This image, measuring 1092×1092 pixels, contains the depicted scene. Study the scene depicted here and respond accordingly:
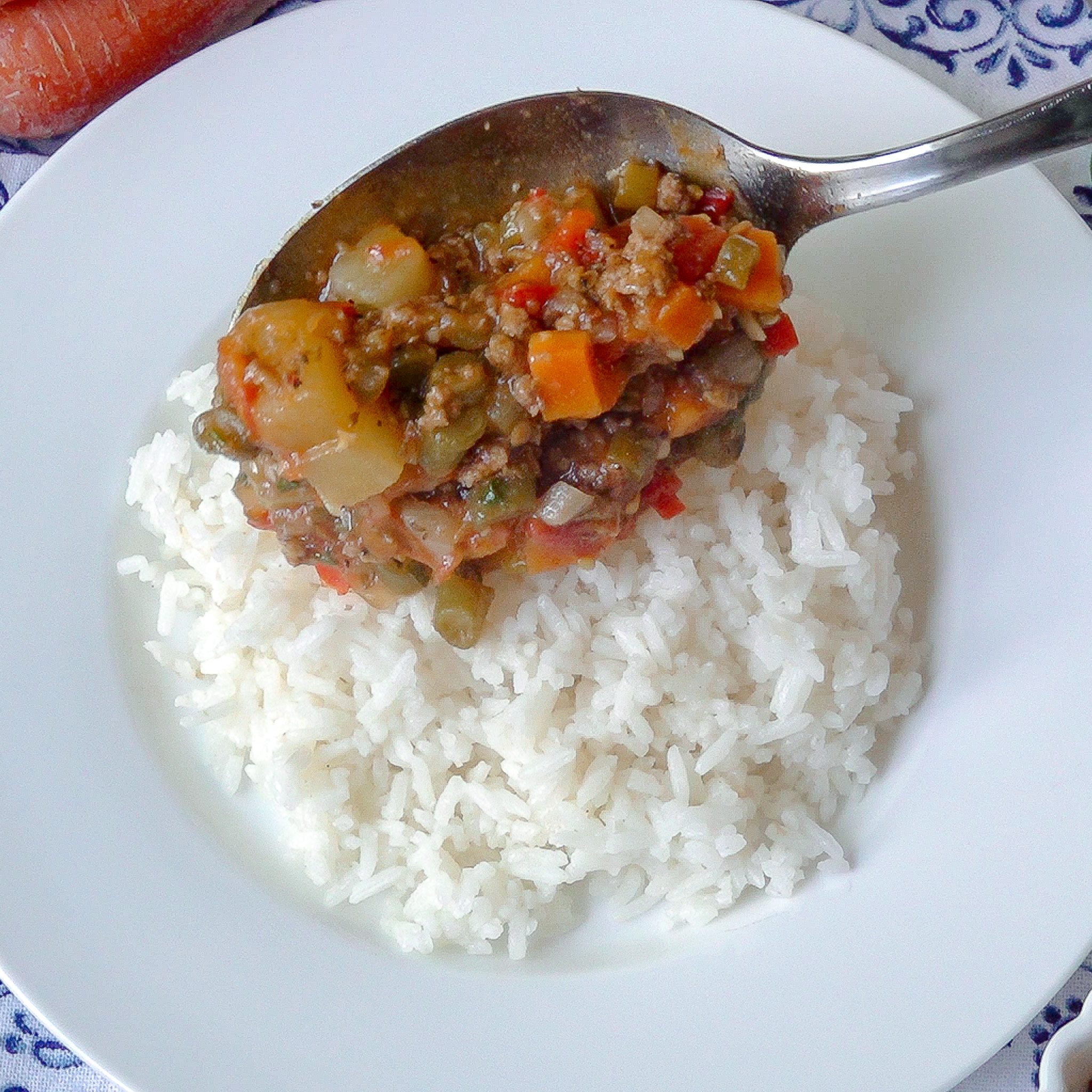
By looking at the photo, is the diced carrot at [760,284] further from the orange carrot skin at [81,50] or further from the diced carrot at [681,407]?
the orange carrot skin at [81,50]

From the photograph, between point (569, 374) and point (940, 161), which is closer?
point (569, 374)

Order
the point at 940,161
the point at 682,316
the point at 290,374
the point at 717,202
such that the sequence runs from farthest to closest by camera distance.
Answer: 1. the point at 717,202
2. the point at 940,161
3. the point at 682,316
4. the point at 290,374

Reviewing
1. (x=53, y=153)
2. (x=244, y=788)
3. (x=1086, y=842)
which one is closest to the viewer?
(x=1086, y=842)


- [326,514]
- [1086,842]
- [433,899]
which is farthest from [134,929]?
[1086,842]

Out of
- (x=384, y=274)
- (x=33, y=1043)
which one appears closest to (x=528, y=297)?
(x=384, y=274)

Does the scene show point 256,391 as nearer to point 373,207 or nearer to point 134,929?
point 373,207

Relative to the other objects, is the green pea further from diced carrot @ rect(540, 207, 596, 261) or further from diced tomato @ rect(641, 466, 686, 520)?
diced carrot @ rect(540, 207, 596, 261)

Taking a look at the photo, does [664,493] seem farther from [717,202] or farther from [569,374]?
[717,202]
